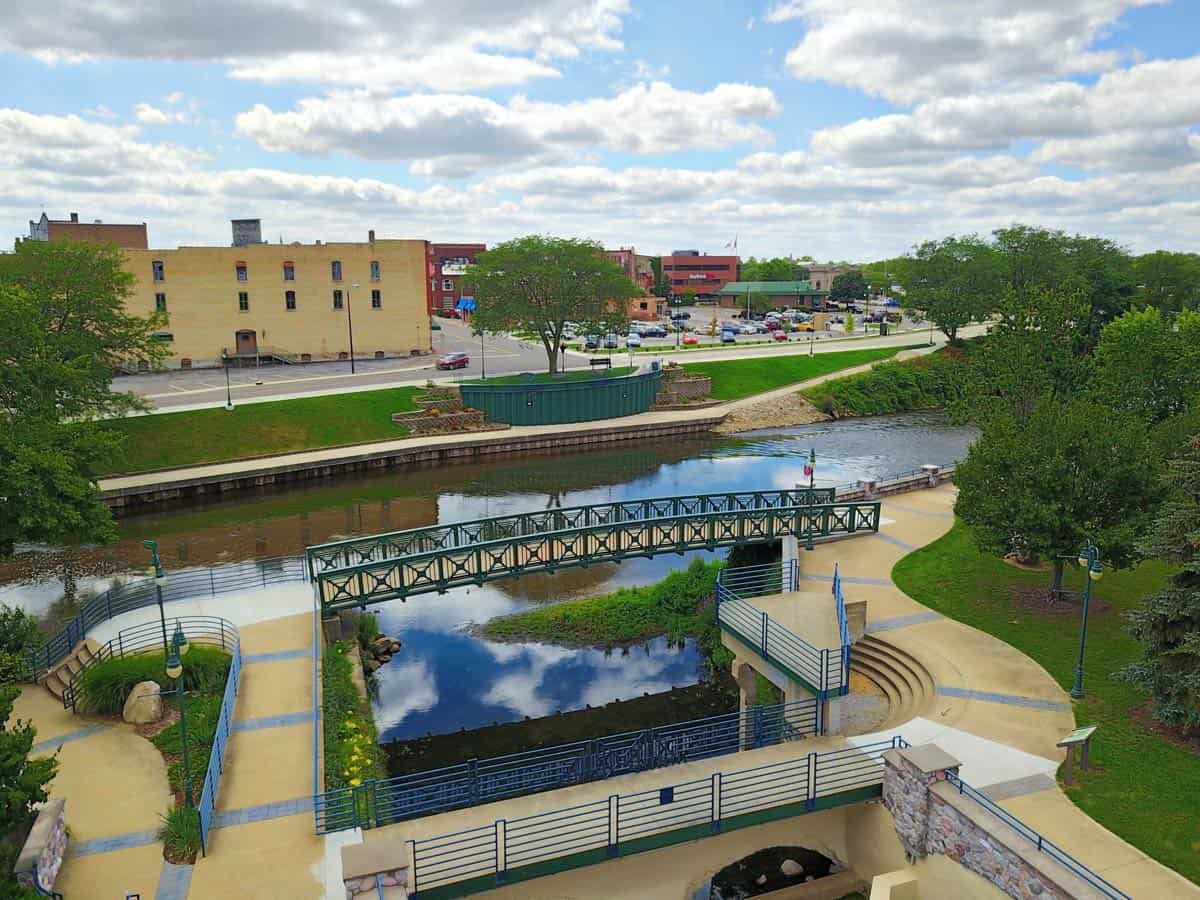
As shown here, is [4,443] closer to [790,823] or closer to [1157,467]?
[790,823]

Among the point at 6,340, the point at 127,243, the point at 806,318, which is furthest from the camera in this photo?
the point at 806,318

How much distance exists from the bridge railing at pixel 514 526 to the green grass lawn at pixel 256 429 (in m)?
17.4

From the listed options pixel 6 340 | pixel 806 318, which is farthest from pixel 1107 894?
pixel 806 318

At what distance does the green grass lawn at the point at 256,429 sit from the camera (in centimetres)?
4619

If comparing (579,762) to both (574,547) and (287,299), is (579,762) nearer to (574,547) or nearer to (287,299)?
(574,547)

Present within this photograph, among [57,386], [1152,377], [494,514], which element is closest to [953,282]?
[1152,377]

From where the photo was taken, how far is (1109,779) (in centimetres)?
1636

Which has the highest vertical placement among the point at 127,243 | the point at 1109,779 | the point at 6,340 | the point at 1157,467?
the point at 127,243

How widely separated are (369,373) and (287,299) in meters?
11.8

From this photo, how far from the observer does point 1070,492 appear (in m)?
23.4

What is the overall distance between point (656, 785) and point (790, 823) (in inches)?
105

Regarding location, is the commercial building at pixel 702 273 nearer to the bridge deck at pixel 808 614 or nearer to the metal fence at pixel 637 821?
the bridge deck at pixel 808 614

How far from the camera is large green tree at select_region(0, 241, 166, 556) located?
25.1 m

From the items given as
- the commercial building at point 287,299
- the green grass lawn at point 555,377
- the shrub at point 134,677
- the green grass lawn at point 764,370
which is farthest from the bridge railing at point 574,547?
the commercial building at point 287,299
